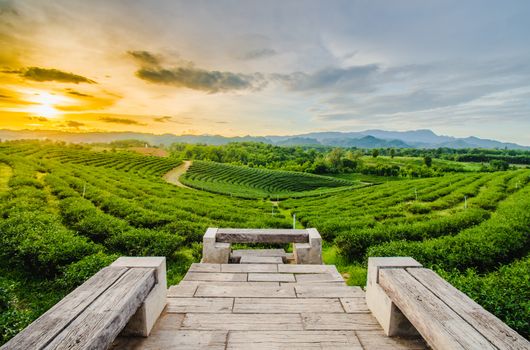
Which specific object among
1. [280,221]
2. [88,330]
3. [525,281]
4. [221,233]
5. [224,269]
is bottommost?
[280,221]

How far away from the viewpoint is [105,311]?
7.27 feet

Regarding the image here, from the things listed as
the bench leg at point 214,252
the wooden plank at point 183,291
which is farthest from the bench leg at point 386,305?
the bench leg at point 214,252

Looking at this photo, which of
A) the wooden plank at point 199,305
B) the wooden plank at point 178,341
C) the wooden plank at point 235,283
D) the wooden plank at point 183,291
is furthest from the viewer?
the wooden plank at point 235,283

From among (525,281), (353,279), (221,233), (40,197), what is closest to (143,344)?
(221,233)

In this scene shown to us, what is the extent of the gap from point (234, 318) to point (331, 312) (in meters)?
1.15

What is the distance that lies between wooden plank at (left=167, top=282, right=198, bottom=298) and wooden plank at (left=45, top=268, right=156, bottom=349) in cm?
75

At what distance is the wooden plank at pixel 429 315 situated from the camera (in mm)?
1942

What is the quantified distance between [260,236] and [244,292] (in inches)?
67.3

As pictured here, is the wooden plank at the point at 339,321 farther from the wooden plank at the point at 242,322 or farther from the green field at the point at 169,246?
the green field at the point at 169,246

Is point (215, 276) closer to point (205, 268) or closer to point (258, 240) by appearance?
point (205, 268)

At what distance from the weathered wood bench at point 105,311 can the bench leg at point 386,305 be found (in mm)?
2449

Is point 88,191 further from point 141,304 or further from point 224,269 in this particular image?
point 141,304

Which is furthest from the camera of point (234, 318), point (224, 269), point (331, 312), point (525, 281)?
point (525, 281)

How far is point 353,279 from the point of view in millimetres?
6996
